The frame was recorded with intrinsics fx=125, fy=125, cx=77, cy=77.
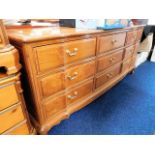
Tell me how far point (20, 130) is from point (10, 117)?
15 centimetres

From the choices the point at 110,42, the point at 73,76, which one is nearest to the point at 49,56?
the point at 73,76

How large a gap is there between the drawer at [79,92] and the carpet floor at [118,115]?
202 mm

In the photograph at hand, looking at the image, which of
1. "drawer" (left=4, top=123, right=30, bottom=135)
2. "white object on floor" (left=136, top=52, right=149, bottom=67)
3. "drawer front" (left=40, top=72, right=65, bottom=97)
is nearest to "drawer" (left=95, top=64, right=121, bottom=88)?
"drawer front" (left=40, top=72, right=65, bottom=97)

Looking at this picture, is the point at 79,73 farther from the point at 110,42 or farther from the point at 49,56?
the point at 110,42

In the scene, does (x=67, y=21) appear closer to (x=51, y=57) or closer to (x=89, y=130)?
(x=51, y=57)

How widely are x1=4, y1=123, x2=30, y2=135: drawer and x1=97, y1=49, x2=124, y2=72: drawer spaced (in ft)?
2.72

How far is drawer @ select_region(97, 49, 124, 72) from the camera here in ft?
4.11

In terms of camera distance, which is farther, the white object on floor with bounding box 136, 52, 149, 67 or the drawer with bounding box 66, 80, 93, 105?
the white object on floor with bounding box 136, 52, 149, 67

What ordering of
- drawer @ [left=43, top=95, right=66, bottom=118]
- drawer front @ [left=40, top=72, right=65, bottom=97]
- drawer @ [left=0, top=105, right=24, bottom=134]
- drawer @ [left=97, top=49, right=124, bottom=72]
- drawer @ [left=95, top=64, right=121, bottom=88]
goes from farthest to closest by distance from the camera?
drawer @ [left=95, top=64, right=121, bottom=88] < drawer @ [left=97, top=49, right=124, bottom=72] < drawer @ [left=43, top=95, right=66, bottom=118] < drawer front @ [left=40, top=72, right=65, bottom=97] < drawer @ [left=0, top=105, right=24, bottom=134]

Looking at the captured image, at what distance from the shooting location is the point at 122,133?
1.11 meters

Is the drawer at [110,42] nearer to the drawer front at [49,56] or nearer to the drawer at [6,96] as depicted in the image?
the drawer front at [49,56]

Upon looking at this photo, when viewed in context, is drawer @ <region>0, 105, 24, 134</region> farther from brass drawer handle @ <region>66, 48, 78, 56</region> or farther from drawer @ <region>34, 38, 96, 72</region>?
brass drawer handle @ <region>66, 48, 78, 56</region>
